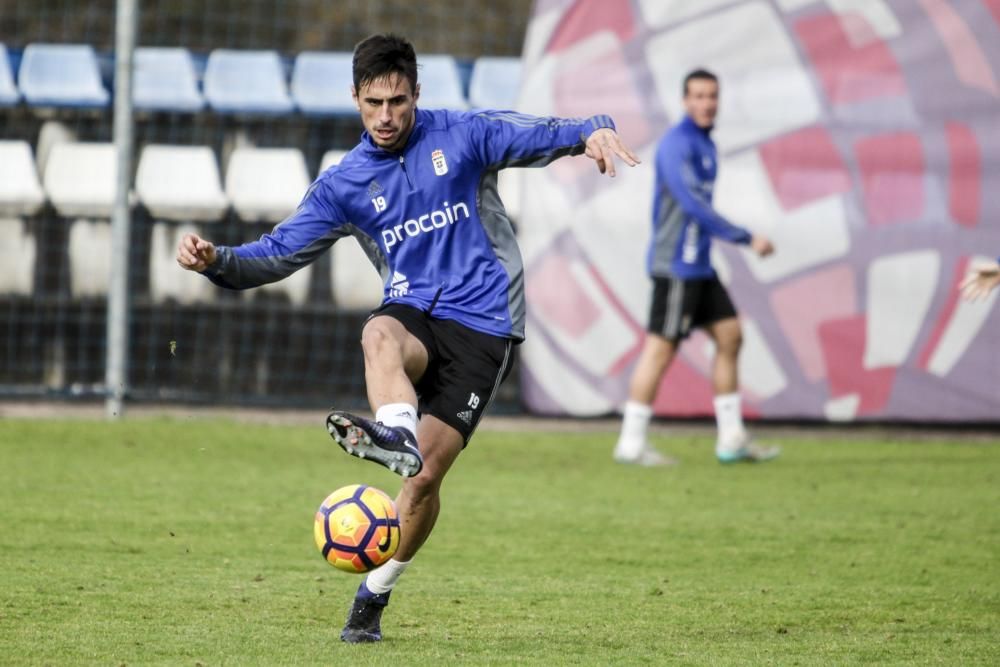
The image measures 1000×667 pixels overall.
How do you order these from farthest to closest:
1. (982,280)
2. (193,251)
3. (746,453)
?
(746,453) → (982,280) → (193,251)

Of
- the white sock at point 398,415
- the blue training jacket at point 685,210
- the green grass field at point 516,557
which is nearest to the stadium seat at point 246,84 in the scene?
the green grass field at point 516,557

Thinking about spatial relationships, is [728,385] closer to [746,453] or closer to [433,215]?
[746,453]

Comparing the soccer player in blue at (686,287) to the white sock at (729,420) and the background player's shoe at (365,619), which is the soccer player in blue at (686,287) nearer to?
the white sock at (729,420)

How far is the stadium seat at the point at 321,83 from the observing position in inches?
508

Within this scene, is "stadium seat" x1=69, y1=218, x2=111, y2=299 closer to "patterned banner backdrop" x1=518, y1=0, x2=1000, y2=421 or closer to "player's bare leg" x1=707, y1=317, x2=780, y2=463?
"patterned banner backdrop" x1=518, y1=0, x2=1000, y2=421

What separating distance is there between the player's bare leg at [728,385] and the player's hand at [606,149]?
5.41 m

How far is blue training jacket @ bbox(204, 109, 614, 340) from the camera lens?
5.70 metres

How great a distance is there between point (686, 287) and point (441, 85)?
309cm

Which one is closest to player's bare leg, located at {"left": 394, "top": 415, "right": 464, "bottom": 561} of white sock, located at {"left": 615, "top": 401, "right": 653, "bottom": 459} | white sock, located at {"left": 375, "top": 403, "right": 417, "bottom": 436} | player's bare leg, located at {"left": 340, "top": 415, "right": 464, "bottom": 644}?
player's bare leg, located at {"left": 340, "top": 415, "right": 464, "bottom": 644}

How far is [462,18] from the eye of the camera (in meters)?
21.4

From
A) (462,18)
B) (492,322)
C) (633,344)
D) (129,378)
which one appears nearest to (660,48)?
(633,344)

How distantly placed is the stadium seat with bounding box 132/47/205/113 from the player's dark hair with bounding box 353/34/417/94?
300 inches

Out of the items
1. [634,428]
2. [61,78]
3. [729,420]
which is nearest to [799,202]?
[729,420]

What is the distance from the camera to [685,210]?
34.9 ft
